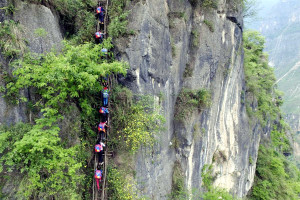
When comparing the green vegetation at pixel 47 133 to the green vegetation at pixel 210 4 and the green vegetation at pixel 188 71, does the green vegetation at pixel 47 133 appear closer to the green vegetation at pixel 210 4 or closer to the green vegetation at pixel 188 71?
the green vegetation at pixel 188 71

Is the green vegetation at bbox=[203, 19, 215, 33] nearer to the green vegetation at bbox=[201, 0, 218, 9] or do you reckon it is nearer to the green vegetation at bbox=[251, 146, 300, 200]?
the green vegetation at bbox=[201, 0, 218, 9]

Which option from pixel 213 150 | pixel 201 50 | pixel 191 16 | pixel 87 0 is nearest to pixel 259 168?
pixel 213 150

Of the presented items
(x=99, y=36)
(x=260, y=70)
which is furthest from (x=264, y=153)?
(x=99, y=36)

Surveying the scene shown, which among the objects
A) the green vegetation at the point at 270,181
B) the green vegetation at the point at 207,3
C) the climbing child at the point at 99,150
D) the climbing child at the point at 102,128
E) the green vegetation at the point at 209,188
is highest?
the green vegetation at the point at 207,3

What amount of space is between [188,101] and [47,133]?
6.61 meters

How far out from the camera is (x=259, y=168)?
1831 cm

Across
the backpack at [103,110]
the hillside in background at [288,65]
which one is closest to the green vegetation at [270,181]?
the backpack at [103,110]

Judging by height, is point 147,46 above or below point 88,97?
above

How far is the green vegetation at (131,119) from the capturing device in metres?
7.18

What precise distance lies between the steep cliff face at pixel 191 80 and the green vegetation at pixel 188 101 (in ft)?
0.94

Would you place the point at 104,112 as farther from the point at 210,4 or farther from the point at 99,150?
the point at 210,4

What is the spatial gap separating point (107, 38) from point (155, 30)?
2.01m

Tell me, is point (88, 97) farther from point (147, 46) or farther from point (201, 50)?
point (201, 50)

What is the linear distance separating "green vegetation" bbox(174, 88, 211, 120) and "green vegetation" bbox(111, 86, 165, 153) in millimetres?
2517
